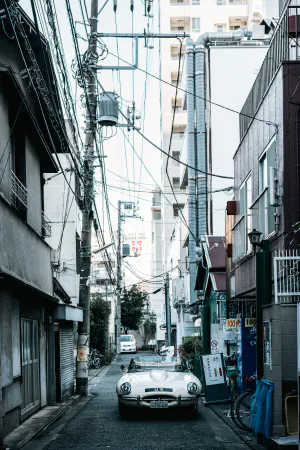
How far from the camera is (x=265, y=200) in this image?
581 inches

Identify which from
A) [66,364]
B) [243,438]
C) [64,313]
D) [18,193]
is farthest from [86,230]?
[243,438]

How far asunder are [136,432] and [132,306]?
68.0 metres

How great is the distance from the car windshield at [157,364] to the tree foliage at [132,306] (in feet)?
207

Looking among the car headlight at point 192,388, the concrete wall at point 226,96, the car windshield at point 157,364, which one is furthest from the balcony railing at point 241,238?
the concrete wall at point 226,96

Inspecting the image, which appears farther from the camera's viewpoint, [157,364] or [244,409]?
[157,364]

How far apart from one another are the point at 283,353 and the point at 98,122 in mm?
11319

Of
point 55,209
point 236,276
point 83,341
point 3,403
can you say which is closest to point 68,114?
point 3,403

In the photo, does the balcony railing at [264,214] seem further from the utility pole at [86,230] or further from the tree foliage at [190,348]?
the tree foliage at [190,348]

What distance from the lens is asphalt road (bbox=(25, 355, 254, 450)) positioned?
467 inches

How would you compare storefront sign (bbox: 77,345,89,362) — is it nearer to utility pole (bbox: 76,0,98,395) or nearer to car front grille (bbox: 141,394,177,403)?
utility pole (bbox: 76,0,98,395)

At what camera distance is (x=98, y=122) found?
2059cm

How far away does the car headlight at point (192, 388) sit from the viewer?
1542 cm

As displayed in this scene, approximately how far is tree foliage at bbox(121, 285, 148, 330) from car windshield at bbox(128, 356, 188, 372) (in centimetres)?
6295

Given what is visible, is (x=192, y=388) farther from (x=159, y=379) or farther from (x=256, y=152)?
(x=256, y=152)
